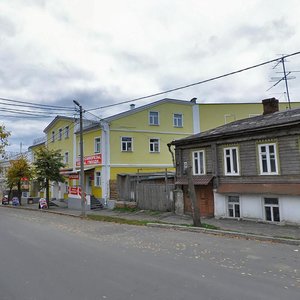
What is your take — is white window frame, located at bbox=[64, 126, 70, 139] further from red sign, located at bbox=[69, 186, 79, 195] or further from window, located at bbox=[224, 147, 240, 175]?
window, located at bbox=[224, 147, 240, 175]

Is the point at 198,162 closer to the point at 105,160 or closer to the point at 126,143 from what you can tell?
the point at 105,160

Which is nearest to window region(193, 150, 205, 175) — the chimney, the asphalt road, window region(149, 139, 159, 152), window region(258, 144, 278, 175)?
window region(258, 144, 278, 175)

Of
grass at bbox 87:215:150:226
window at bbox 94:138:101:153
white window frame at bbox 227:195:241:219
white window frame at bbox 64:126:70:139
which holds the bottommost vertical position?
grass at bbox 87:215:150:226

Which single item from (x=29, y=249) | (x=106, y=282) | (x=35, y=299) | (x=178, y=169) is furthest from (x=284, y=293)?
(x=178, y=169)

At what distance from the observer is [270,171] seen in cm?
1584

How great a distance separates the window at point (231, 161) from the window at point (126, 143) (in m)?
13.9

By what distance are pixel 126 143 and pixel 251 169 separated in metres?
15.8

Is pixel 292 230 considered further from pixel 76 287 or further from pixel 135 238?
pixel 76 287

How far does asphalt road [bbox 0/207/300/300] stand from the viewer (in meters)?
5.61

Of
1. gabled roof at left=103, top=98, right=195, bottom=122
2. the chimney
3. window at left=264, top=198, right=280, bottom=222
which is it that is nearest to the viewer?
window at left=264, top=198, right=280, bottom=222

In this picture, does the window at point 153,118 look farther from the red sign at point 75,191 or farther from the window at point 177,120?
the red sign at point 75,191

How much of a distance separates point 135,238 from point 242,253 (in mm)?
4472

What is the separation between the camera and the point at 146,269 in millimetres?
7238

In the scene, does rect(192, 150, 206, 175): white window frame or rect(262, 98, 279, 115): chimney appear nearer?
rect(192, 150, 206, 175): white window frame
